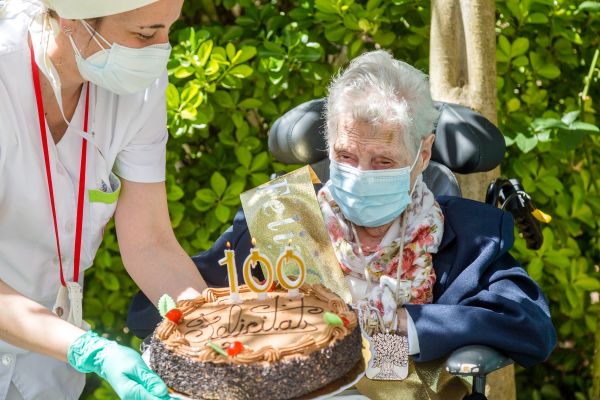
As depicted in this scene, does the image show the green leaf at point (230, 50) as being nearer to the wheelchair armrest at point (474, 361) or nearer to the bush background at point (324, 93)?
the bush background at point (324, 93)

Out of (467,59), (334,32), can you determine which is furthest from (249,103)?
(467,59)

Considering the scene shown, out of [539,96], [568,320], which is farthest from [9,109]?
[568,320]

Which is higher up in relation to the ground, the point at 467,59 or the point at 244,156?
the point at 467,59

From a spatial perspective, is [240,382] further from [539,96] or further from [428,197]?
[539,96]

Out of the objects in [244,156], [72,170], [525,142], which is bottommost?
[244,156]

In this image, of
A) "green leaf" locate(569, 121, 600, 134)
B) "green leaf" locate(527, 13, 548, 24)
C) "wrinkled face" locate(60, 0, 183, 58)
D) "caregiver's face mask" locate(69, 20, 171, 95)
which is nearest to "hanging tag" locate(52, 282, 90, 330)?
"caregiver's face mask" locate(69, 20, 171, 95)

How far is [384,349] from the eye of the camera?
3.09 m

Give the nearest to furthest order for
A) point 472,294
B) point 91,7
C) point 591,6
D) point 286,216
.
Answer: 1. point 91,7
2. point 472,294
3. point 286,216
4. point 591,6

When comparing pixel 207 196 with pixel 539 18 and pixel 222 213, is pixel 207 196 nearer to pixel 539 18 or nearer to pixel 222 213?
pixel 222 213

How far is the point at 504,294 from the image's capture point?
10.3 ft

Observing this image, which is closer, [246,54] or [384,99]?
[384,99]

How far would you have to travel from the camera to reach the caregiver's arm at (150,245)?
3189mm

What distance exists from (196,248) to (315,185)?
1128 millimetres

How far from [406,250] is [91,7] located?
4.07 ft
